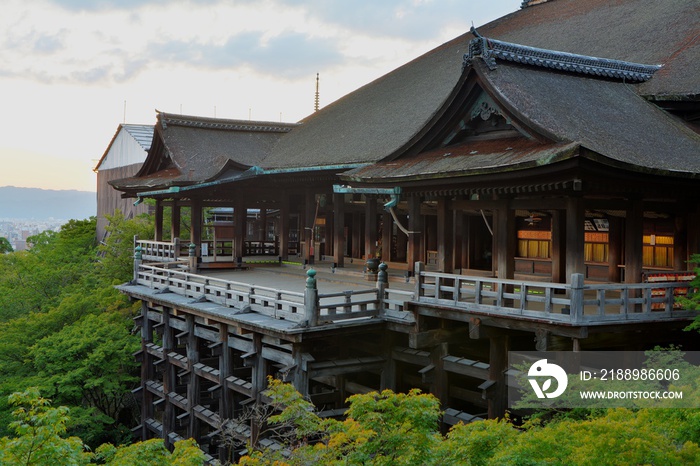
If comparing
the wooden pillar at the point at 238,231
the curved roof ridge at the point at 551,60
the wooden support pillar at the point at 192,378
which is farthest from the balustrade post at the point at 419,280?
the wooden pillar at the point at 238,231

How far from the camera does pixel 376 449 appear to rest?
9.77 metres

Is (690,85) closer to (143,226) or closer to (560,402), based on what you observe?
(560,402)

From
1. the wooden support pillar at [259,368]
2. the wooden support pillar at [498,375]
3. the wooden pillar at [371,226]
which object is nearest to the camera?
the wooden support pillar at [498,375]

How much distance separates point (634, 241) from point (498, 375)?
3.95 m

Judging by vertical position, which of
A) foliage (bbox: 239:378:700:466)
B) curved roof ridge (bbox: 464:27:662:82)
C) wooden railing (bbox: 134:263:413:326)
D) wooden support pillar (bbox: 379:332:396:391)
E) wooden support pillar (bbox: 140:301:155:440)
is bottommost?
wooden support pillar (bbox: 140:301:155:440)

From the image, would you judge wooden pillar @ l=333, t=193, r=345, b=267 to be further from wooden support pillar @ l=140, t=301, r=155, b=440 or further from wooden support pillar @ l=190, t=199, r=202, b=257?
wooden support pillar @ l=140, t=301, r=155, b=440

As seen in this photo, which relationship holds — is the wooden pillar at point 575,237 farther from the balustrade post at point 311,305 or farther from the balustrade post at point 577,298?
the balustrade post at point 311,305

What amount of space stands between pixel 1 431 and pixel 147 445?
1623cm

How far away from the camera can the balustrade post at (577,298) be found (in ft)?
41.7

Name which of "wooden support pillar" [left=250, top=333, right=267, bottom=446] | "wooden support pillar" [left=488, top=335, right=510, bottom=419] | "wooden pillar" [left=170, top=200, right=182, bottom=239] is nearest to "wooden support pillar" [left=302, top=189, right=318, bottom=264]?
"wooden pillar" [left=170, top=200, right=182, bottom=239]

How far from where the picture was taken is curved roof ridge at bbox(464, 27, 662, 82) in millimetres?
15797

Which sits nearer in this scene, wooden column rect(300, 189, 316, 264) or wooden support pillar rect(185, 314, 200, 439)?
wooden support pillar rect(185, 314, 200, 439)

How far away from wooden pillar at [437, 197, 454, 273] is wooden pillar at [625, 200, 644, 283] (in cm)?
406

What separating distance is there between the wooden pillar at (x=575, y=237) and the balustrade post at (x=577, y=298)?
3.23 ft
